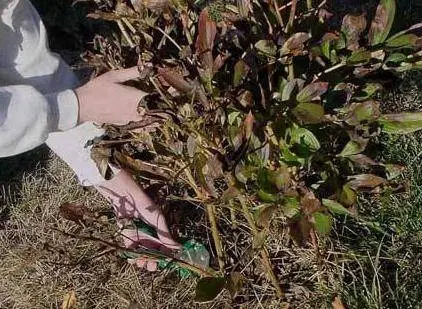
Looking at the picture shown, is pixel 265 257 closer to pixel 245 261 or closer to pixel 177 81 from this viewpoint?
pixel 245 261

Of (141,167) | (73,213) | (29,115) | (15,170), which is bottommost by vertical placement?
(15,170)

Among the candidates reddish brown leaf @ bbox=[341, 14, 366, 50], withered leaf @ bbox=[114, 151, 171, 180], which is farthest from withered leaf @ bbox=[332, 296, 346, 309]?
reddish brown leaf @ bbox=[341, 14, 366, 50]

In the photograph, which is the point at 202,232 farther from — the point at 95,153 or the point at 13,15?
the point at 13,15

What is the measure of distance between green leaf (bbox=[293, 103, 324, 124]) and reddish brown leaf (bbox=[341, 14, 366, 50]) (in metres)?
0.20

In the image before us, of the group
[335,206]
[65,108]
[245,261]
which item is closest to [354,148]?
[335,206]

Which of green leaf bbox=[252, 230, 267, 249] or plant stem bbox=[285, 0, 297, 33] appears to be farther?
green leaf bbox=[252, 230, 267, 249]

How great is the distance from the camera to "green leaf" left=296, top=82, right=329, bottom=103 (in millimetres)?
1633

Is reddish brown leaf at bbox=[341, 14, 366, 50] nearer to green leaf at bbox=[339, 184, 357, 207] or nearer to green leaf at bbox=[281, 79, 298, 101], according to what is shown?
green leaf at bbox=[281, 79, 298, 101]

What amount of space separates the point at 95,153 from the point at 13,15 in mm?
511

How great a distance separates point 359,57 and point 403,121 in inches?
8.2

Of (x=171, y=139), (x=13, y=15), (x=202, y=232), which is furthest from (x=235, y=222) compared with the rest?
(x=13, y=15)

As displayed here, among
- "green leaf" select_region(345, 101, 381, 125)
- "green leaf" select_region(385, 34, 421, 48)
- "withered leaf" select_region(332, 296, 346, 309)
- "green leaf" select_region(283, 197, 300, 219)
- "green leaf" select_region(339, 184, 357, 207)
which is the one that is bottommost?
"withered leaf" select_region(332, 296, 346, 309)

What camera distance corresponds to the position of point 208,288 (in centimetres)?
182

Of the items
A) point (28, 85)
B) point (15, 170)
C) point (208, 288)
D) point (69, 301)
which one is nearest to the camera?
point (208, 288)
